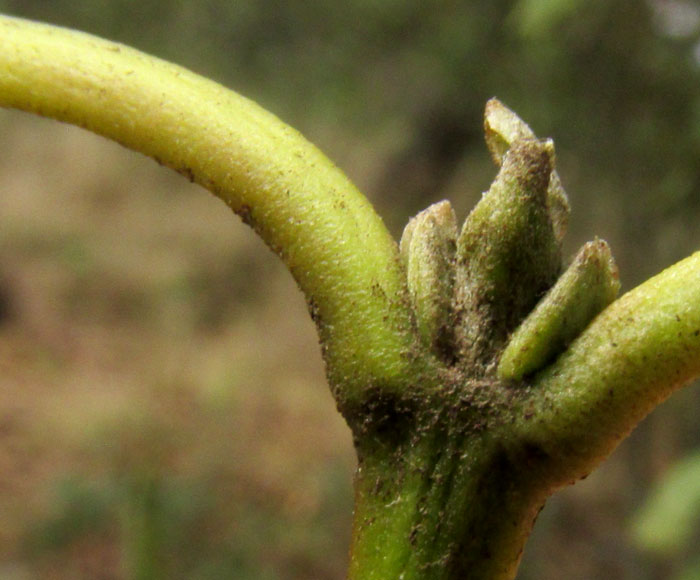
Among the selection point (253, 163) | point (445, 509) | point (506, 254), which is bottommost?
point (445, 509)

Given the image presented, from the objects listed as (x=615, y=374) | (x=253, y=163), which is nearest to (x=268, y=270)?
(x=253, y=163)

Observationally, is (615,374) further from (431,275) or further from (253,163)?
(253,163)

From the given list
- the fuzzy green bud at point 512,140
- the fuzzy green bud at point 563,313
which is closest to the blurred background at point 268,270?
the fuzzy green bud at point 512,140

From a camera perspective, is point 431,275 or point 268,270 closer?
point 431,275

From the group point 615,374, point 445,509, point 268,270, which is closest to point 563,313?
point 615,374

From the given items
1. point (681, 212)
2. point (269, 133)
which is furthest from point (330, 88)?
point (269, 133)

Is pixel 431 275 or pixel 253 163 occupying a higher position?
pixel 253 163

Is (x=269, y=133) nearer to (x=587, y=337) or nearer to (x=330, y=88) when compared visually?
(x=587, y=337)

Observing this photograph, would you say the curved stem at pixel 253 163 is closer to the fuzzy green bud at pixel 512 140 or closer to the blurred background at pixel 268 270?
the fuzzy green bud at pixel 512 140
